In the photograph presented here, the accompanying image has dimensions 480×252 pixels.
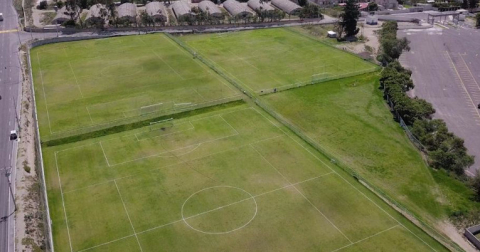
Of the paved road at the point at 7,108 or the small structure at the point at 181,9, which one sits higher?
the small structure at the point at 181,9

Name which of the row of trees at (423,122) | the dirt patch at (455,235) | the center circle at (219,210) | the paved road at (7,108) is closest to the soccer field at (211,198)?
the center circle at (219,210)

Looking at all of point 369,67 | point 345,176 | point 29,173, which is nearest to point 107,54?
point 29,173

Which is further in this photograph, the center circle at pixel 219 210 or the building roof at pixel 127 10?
the building roof at pixel 127 10

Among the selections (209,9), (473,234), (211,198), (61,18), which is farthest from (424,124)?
(61,18)

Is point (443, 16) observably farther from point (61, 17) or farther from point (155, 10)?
point (61, 17)

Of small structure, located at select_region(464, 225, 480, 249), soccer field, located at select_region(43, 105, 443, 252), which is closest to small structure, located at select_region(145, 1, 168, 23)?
soccer field, located at select_region(43, 105, 443, 252)

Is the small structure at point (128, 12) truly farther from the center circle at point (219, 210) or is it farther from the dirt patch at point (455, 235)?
the dirt patch at point (455, 235)
